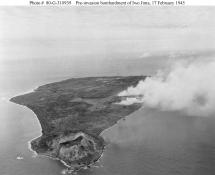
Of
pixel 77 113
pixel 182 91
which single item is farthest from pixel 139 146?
pixel 182 91

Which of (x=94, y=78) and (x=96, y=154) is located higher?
(x=94, y=78)

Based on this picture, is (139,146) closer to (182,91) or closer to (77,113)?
(77,113)

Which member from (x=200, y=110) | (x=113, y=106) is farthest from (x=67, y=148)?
(x=200, y=110)

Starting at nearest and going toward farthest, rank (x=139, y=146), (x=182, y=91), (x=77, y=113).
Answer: (x=139, y=146) → (x=77, y=113) → (x=182, y=91)

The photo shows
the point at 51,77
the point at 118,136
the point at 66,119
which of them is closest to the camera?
the point at 118,136

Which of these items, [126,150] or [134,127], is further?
[134,127]

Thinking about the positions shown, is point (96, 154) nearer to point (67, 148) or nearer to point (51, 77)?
point (67, 148)
